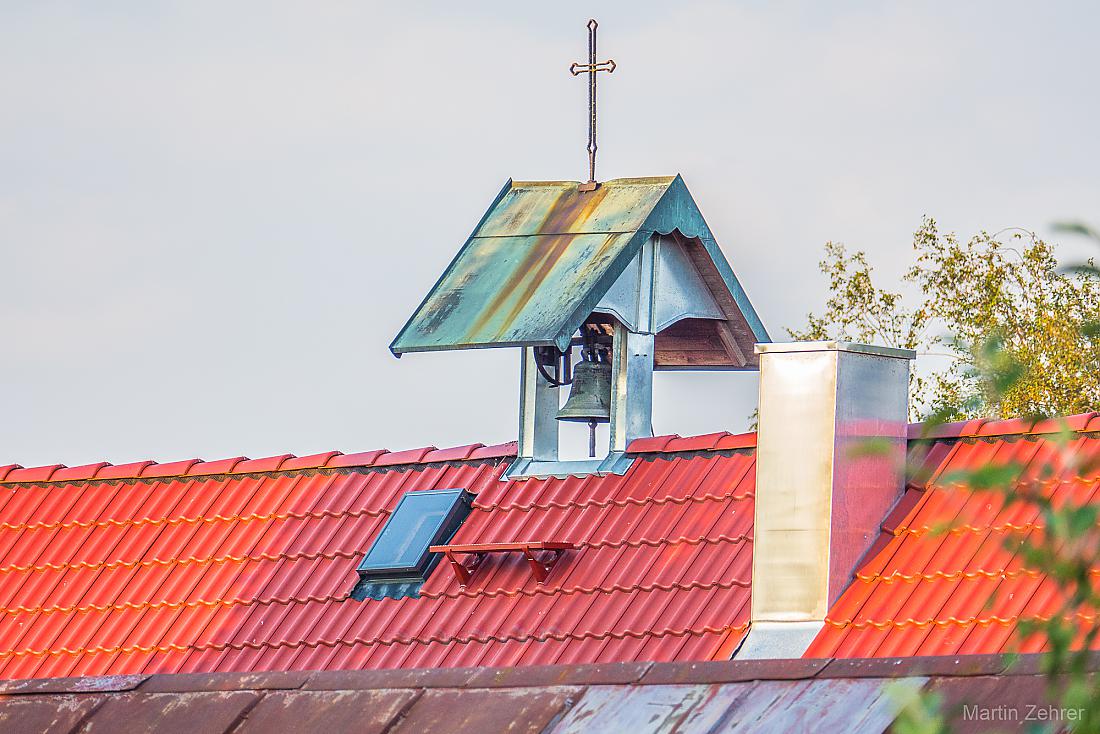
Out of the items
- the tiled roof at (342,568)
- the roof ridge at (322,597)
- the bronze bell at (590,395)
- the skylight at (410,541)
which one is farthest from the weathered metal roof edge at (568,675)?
the bronze bell at (590,395)

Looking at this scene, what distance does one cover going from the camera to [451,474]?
1287cm

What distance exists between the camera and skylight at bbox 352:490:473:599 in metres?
11.8

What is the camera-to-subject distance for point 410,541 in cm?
1198

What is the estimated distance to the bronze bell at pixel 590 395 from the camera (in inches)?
499

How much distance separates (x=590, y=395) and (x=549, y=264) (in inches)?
35.8

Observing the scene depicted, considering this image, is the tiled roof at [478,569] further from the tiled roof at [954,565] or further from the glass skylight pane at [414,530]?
the glass skylight pane at [414,530]

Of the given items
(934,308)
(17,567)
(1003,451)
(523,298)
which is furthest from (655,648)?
(934,308)

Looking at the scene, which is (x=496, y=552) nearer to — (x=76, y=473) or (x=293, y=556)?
(x=293, y=556)

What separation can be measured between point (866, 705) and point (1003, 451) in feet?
9.42

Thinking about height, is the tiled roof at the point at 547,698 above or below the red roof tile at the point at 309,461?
below

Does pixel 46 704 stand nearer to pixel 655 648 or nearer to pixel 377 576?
pixel 377 576

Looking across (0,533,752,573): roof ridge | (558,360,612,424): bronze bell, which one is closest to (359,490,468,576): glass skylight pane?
(0,533,752,573): roof ridge

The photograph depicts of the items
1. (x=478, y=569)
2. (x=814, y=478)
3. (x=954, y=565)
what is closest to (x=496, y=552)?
(x=478, y=569)

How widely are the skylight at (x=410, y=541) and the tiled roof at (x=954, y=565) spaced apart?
271 cm
